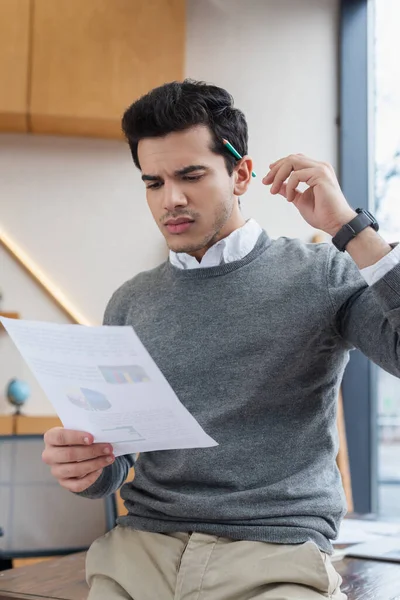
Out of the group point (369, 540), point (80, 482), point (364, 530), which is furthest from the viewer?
point (364, 530)

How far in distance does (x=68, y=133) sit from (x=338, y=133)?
1.08 meters

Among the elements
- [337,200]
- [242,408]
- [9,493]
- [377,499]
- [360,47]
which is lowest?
[377,499]

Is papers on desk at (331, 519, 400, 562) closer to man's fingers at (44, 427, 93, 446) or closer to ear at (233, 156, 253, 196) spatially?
man's fingers at (44, 427, 93, 446)

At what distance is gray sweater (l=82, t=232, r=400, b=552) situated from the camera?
1209mm

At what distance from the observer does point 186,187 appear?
1394mm

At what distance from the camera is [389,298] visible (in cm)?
116

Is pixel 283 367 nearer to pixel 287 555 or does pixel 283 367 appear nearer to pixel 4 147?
pixel 287 555

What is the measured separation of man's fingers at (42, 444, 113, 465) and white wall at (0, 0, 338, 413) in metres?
1.81

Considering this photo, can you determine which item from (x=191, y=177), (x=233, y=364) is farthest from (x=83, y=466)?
(x=191, y=177)

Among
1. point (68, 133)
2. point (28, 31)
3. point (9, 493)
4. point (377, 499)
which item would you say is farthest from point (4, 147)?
point (377, 499)

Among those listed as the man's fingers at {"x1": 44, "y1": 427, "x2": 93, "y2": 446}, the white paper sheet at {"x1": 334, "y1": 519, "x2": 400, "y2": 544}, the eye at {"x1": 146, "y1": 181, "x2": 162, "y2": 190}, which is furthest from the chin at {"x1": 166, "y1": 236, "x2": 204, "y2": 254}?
the white paper sheet at {"x1": 334, "y1": 519, "x2": 400, "y2": 544}

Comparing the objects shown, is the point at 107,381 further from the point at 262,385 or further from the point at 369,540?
the point at 369,540

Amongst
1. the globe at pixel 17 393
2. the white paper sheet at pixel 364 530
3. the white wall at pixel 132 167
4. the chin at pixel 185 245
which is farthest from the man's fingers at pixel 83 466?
the white wall at pixel 132 167

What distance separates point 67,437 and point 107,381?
0.19 meters
